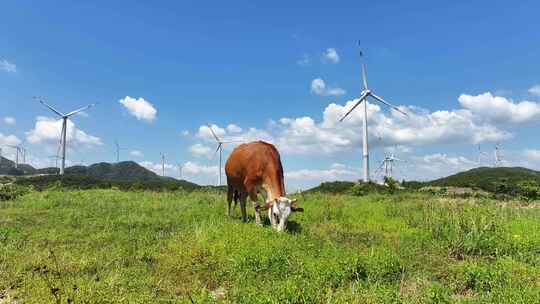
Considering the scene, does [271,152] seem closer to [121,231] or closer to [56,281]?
[121,231]

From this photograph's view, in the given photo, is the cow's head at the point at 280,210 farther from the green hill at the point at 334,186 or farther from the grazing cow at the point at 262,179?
the green hill at the point at 334,186

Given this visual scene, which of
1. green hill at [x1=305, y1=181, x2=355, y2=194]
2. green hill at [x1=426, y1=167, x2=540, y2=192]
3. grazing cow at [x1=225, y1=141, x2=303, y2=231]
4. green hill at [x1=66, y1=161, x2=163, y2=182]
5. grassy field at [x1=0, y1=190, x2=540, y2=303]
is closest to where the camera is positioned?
grassy field at [x1=0, y1=190, x2=540, y2=303]

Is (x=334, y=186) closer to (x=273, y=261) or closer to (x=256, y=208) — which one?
(x=256, y=208)

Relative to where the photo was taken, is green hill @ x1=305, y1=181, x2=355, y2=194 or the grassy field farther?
green hill @ x1=305, y1=181, x2=355, y2=194

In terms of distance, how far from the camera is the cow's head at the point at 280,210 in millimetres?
11383

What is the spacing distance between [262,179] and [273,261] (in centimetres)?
524

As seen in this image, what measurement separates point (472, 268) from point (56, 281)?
25.5 ft

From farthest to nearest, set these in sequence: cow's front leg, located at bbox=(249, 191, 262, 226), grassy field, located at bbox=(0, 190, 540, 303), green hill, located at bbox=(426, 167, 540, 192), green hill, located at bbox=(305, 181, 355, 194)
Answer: green hill, located at bbox=(426, 167, 540, 192), green hill, located at bbox=(305, 181, 355, 194), cow's front leg, located at bbox=(249, 191, 262, 226), grassy field, located at bbox=(0, 190, 540, 303)

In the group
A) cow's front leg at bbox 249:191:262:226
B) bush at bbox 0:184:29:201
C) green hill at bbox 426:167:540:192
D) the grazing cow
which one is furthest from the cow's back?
green hill at bbox 426:167:540:192

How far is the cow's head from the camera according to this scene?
11.4 meters

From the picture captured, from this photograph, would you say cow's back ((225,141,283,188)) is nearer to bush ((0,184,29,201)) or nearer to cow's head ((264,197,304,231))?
cow's head ((264,197,304,231))

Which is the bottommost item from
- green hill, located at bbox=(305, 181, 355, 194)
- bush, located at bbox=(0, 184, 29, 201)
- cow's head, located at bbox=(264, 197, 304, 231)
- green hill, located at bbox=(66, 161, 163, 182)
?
cow's head, located at bbox=(264, 197, 304, 231)

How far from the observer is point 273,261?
7.95 m

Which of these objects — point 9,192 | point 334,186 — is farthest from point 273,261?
point 334,186
